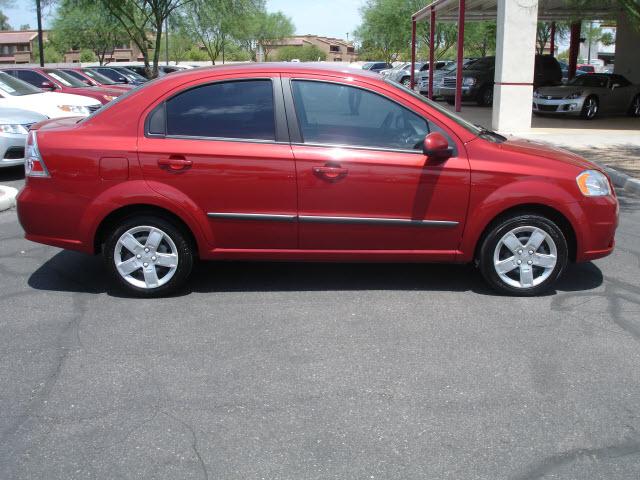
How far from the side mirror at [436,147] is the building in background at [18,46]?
9068 centimetres

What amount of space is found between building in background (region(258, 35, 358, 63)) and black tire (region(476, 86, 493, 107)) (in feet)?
180

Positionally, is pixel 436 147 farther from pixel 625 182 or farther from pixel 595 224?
pixel 625 182

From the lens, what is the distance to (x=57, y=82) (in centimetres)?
1683

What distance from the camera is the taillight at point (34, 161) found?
5.02 m

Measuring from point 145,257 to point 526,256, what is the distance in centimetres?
284

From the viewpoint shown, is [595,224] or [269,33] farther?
[269,33]

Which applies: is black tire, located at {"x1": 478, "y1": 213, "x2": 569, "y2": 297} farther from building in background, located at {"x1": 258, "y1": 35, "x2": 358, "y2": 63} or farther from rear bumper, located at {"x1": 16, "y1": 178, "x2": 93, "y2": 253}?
building in background, located at {"x1": 258, "y1": 35, "x2": 358, "y2": 63}

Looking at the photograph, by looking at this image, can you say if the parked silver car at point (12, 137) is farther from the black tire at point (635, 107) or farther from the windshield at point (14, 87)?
the black tire at point (635, 107)

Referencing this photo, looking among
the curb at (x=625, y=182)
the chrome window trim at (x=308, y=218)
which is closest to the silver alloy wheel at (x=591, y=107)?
the curb at (x=625, y=182)

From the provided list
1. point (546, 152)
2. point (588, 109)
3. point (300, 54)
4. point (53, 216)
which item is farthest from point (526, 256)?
point (300, 54)

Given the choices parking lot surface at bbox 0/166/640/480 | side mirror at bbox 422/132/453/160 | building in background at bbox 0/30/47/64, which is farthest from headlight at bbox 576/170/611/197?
building in background at bbox 0/30/47/64

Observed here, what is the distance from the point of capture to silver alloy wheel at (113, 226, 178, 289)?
199 inches

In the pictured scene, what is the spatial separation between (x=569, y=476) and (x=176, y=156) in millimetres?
3292

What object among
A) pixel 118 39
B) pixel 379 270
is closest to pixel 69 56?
pixel 118 39
